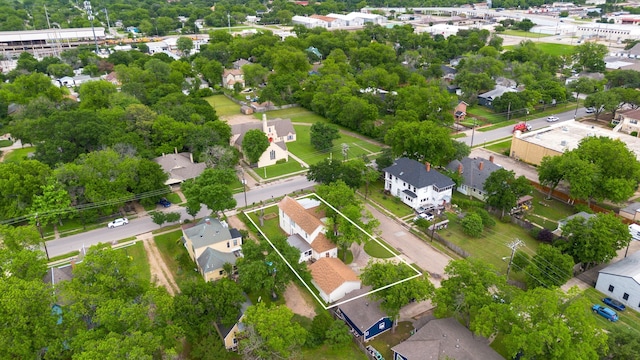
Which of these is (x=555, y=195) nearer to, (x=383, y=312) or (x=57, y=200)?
(x=383, y=312)

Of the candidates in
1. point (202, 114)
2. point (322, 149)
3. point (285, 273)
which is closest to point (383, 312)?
point (285, 273)

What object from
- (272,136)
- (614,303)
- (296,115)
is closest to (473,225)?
(614,303)

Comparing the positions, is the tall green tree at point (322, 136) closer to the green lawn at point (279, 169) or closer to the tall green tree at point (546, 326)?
the green lawn at point (279, 169)

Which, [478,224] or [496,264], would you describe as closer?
[496,264]

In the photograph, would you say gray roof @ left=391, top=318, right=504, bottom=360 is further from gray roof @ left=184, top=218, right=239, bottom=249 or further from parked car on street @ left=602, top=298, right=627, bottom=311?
gray roof @ left=184, top=218, right=239, bottom=249

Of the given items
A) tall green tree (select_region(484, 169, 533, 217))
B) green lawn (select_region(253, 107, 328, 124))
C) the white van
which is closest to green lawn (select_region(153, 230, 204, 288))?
tall green tree (select_region(484, 169, 533, 217))

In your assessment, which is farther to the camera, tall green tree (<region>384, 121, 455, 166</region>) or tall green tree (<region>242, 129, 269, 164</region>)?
tall green tree (<region>242, 129, 269, 164</region>)
